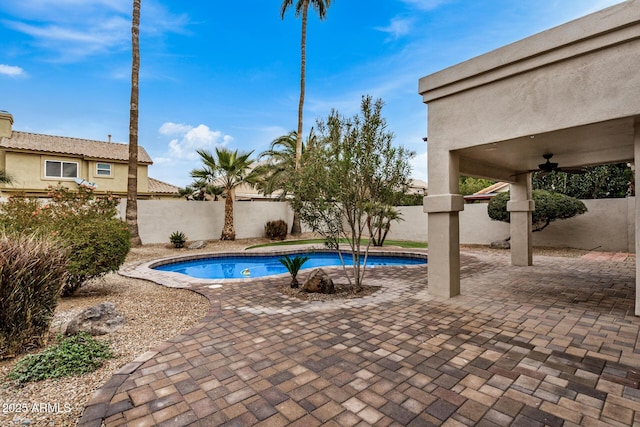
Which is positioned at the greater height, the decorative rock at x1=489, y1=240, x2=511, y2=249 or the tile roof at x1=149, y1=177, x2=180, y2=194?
the tile roof at x1=149, y1=177, x2=180, y2=194

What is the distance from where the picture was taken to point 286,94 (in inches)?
917

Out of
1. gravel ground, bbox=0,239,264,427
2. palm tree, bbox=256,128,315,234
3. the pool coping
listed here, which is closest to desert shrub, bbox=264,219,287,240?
palm tree, bbox=256,128,315,234

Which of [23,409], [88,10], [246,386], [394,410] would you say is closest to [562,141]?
[394,410]

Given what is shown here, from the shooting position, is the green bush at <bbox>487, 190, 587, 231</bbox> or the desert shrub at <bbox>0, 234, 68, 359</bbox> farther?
the green bush at <bbox>487, 190, 587, 231</bbox>

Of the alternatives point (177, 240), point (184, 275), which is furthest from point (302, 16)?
point (184, 275)

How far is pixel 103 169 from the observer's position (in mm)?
22984

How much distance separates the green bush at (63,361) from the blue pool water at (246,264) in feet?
24.8

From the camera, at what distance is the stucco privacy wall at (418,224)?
13.0 m

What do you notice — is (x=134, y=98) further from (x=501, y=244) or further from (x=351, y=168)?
(x=501, y=244)

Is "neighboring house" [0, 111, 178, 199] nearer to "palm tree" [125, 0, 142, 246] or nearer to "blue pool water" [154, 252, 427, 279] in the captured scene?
"palm tree" [125, 0, 142, 246]

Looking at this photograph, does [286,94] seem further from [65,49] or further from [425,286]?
[425,286]

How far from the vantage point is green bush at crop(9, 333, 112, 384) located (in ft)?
10.5

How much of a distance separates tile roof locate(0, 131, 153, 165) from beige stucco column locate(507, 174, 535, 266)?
24.1 meters

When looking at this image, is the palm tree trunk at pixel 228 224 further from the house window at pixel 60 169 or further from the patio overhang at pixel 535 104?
the patio overhang at pixel 535 104
